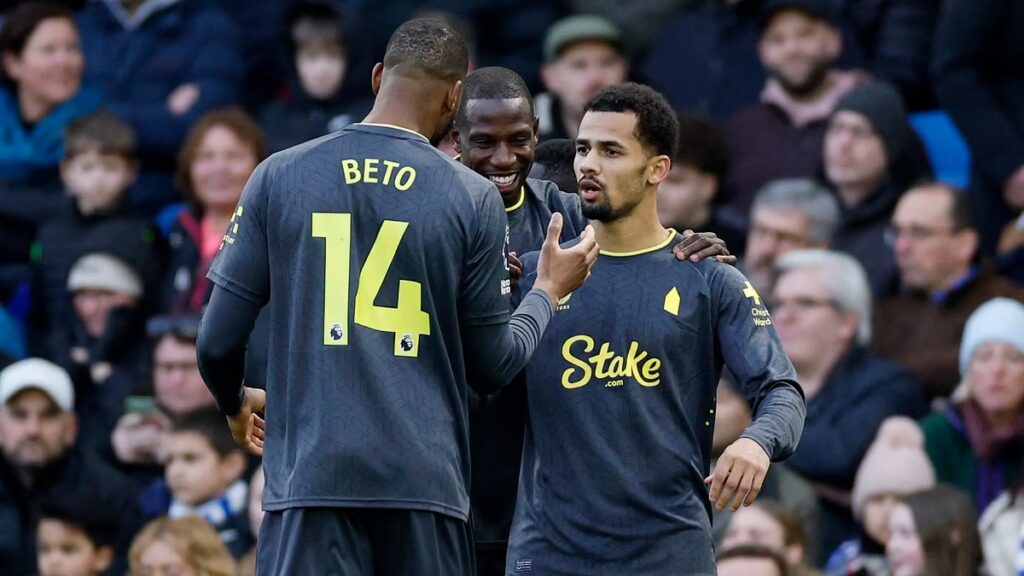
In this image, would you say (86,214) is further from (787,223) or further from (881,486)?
(881,486)

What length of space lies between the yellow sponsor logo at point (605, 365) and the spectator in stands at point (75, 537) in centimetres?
513

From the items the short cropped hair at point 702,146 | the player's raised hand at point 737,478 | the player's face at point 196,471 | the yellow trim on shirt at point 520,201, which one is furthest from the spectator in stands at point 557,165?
the player's face at point 196,471

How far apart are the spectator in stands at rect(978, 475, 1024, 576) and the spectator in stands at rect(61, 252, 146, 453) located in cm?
500

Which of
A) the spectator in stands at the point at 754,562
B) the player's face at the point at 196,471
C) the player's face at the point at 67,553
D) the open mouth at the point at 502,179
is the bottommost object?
the player's face at the point at 67,553

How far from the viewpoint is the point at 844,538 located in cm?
1016

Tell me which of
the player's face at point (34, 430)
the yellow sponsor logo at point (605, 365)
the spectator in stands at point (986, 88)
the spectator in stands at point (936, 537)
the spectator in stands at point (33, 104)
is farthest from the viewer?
the spectator in stands at point (33, 104)

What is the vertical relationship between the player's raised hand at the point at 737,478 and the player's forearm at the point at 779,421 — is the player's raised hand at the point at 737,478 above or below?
below

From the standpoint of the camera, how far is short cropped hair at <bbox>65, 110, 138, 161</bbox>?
12.8 metres

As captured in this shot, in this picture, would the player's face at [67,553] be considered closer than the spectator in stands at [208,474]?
No

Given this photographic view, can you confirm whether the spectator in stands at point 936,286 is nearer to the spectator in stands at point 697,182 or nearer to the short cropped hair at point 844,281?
the short cropped hair at point 844,281

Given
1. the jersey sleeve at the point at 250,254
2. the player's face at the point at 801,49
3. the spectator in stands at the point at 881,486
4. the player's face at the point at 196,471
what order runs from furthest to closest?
the player's face at the point at 801,49, the player's face at the point at 196,471, the spectator in stands at the point at 881,486, the jersey sleeve at the point at 250,254

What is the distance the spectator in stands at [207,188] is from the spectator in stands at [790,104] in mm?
2670

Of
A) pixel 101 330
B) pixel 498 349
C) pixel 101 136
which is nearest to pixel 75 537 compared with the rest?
pixel 101 330

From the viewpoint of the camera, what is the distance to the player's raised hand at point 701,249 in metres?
7.01
